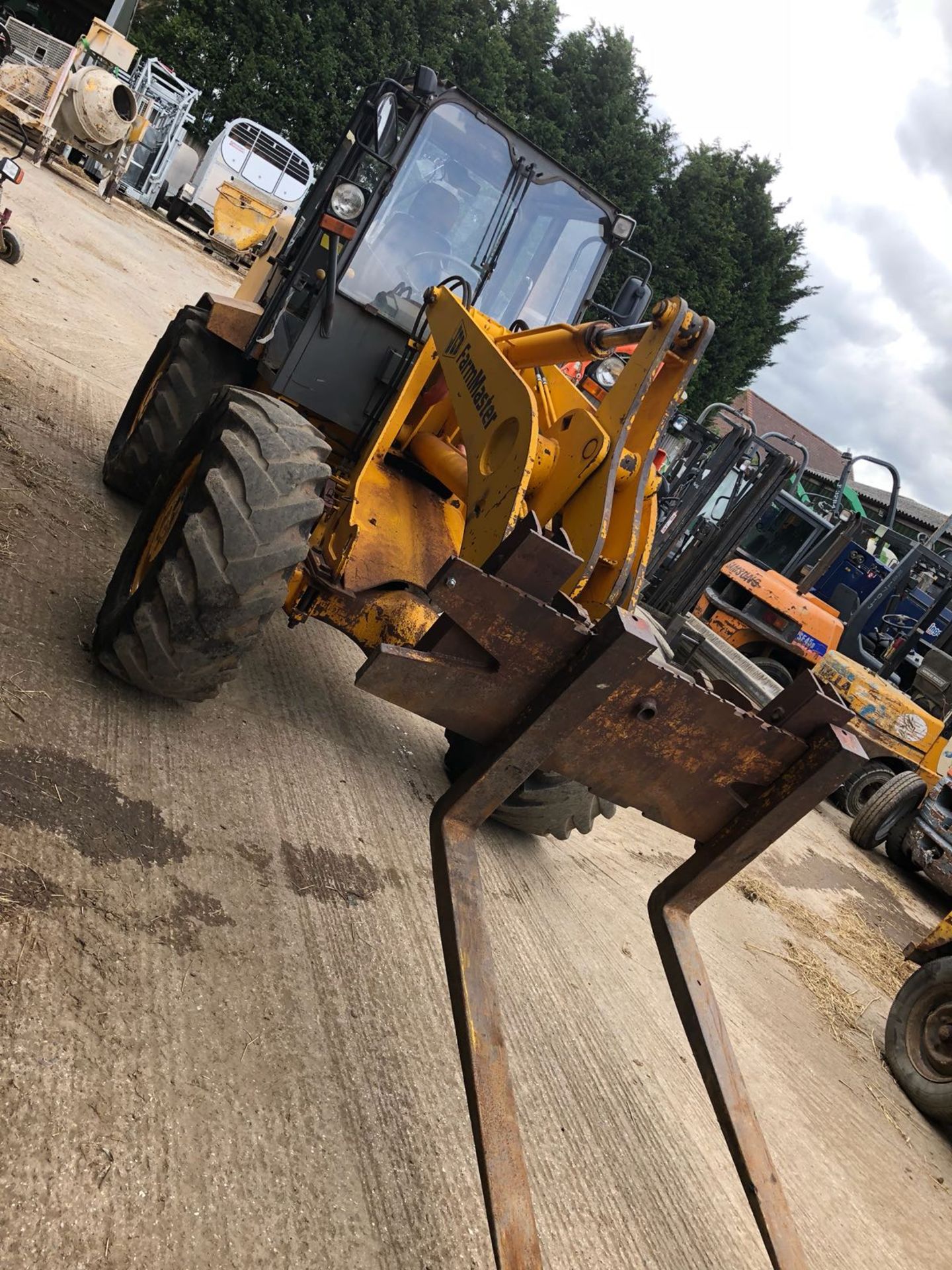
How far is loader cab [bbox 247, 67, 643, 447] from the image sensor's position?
427cm

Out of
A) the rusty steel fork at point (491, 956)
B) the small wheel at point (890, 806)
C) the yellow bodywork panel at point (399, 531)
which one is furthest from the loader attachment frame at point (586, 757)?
the small wheel at point (890, 806)

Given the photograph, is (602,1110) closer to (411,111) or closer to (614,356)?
(614,356)

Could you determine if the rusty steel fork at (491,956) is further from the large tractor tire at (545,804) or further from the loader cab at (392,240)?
the loader cab at (392,240)

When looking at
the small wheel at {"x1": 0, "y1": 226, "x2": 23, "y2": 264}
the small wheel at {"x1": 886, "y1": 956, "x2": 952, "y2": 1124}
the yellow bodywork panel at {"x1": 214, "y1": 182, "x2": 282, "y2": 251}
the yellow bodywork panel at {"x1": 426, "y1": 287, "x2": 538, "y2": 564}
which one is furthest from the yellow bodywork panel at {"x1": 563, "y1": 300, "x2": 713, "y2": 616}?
the yellow bodywork panel at {"x1": 214, "y1": 182, "x2": 282, "y2": 251}

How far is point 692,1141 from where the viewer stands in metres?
3.22

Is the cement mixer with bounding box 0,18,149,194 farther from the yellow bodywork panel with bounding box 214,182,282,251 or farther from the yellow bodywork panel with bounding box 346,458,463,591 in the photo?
the yellow bodywork panel with bounding box 346,458,463,591

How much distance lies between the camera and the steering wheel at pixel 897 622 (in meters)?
12.8

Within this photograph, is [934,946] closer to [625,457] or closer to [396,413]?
[625,457]

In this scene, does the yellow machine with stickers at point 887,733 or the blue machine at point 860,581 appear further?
the blue machine at point 860,581

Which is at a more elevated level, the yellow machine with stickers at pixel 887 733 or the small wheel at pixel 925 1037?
the yellow machine with stickers at pixel 887 733

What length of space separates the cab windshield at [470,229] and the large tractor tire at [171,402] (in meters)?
1.15

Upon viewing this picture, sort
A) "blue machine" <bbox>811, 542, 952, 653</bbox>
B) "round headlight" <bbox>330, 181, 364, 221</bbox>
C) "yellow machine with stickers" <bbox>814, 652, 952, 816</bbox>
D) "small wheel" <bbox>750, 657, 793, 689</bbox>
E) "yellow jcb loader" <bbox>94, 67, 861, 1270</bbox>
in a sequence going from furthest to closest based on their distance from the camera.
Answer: "blue machine" <bbox>811, 542, 952, 653</bbox>, "small wheel" <bbox>750, 657, 793, 689</bbox>, "yellow machine with stickers" <bbox>814, 652, 952, 816</bbox>, "round headlight" <bbox>330, 181, 364, 221</bbox>, "yellow jcb loader" <bbox>94, 67, 861, 1270</bbox>

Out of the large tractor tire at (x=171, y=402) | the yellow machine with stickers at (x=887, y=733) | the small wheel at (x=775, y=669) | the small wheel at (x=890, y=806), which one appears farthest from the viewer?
the small wheel at (x=775, y=669)

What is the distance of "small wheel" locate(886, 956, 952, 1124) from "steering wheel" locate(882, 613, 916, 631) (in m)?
8.78
